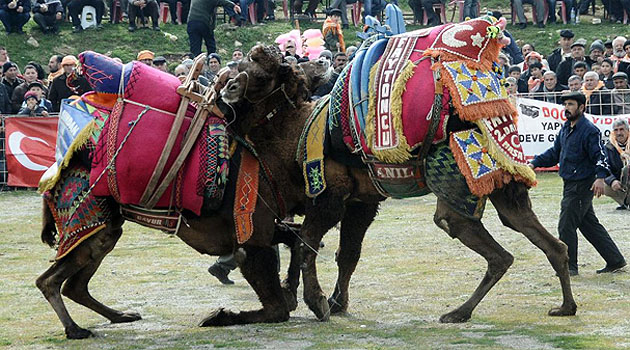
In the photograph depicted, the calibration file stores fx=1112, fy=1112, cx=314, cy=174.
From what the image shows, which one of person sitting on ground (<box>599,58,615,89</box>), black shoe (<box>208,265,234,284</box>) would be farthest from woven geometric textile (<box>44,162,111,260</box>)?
person sitting on ground (<box>599,58,615,89</box>)

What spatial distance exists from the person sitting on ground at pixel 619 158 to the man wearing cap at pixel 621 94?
4.04 meters

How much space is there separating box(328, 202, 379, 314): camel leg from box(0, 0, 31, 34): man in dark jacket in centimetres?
1930

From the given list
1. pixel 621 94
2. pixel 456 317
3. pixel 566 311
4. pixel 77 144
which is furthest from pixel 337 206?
pixel 621 94

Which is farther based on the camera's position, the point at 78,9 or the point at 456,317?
the point at 78,9

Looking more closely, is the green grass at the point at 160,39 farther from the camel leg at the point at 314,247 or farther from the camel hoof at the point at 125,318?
the camel leg at the point at 314,247

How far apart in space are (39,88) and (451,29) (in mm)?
11853

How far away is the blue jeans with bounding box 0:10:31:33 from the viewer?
26922 mm

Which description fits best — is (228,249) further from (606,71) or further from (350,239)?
(606,71)

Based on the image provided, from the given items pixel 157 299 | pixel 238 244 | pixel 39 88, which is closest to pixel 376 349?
pixel 238 244

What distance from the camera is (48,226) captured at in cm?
888

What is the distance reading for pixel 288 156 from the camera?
8.84 m

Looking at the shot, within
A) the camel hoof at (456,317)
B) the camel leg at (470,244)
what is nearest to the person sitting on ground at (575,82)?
the camel leg at (470,244)

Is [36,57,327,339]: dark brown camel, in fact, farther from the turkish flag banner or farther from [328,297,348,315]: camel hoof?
the turkish flag banner

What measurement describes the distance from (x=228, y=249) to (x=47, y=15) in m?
20.0
